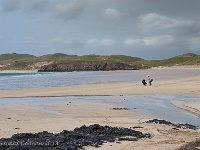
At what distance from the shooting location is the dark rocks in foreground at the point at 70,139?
36.7 feet

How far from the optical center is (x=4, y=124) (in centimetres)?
1631

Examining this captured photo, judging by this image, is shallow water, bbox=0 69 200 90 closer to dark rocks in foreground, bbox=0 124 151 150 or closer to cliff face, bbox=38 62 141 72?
dark rocks in foreground, bbox=0 124 151 150

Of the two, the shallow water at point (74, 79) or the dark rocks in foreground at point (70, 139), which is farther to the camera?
the shallow water at point (74, 79)

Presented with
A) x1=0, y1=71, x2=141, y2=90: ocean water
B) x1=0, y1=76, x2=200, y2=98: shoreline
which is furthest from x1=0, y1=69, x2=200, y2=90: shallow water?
x1=0, y1=76, x2=200, y2=98: shoreline

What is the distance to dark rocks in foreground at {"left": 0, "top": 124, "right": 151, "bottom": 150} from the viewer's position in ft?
36.7

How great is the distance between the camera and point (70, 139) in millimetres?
12203

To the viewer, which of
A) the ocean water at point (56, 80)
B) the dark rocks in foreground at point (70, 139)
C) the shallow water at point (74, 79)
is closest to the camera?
the dark rocks in foreground at point (70, 139)

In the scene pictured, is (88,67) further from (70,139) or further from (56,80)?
(70,139)

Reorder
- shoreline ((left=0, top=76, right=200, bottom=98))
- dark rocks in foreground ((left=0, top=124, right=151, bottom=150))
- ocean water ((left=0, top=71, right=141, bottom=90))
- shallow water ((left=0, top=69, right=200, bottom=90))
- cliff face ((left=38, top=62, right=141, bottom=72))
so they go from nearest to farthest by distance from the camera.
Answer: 1. dark rocks in foreground ((left=0, top=124, right=151, bottom=150))
2. shoreline ((left=0, top=76, right=200, bottom=98))
3. ocean water ((left=0, top=71, right=141, bottom=90))
4. shallow water ((left=0, top=69, right=200, bottom=90))
5. cliff face ((left=38, top=62, right=141, bottom=72))

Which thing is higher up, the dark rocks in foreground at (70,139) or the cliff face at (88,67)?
the cliff face at (88,67)

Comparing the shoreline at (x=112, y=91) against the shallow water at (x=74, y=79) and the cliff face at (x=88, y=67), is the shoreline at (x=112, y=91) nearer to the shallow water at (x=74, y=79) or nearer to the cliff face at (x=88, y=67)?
the shallow water at (x=74, y=79)

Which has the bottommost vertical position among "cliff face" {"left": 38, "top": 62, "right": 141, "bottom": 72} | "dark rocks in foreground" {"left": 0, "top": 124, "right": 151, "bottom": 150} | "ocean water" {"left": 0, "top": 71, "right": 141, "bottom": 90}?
"dark rocks in foreground" {"left": 0, "top": 124, "right": 151, "bottom": 150}

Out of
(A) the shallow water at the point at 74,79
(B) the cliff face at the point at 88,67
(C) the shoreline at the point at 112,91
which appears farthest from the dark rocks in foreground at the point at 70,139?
(B) the cliff face at the point at 88,67

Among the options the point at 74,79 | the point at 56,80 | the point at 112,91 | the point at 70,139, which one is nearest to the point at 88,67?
the point at 74,79
